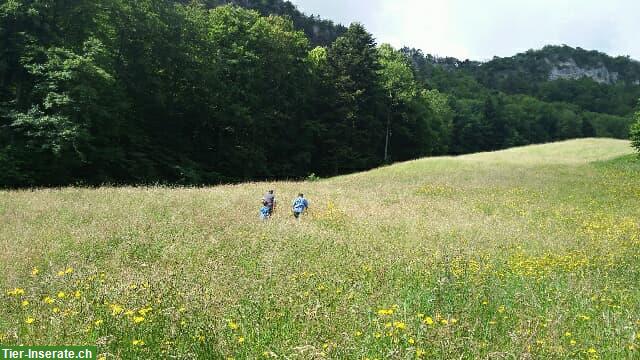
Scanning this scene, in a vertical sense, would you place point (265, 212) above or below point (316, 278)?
above

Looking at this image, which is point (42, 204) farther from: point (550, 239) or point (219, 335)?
point (550, 239)

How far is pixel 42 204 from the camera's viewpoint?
15453 mm

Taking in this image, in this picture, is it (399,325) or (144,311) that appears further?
(144,311)

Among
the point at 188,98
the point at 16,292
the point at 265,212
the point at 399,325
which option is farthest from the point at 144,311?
the point at 188,98

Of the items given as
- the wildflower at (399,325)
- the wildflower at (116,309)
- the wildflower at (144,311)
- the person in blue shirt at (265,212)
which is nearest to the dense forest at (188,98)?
the person in blue shirt at (265,212)

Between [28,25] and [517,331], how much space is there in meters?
31.6

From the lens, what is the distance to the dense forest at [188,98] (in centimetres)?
2709

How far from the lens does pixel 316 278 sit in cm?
798

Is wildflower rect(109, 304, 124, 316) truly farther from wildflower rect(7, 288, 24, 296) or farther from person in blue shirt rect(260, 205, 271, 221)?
person in blue shirt rect(260, 205, 271, 221)

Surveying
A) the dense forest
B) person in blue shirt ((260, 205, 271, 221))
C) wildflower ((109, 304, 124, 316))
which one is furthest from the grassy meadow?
the dense forest

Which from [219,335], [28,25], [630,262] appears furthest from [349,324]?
[28,25]

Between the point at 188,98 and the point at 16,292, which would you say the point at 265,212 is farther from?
the point at 188,98

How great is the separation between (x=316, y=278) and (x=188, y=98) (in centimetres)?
3544

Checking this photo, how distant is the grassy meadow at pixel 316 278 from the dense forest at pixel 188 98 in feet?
35.0
